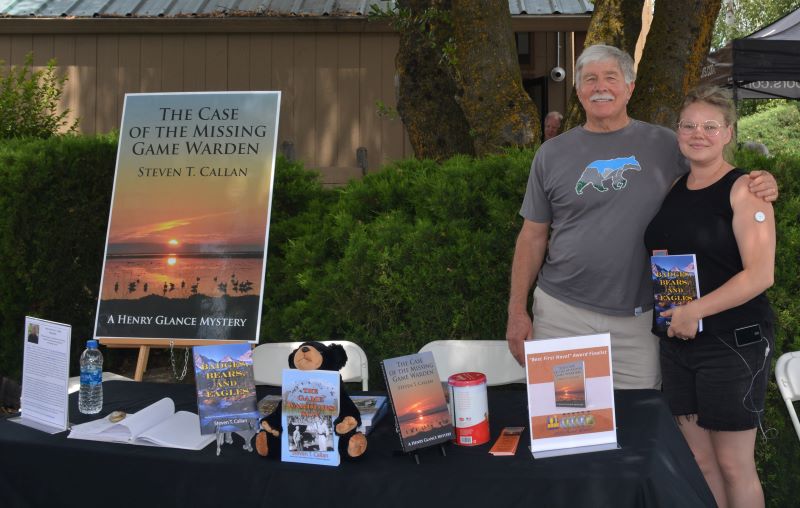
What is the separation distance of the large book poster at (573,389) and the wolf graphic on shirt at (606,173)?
713 mm

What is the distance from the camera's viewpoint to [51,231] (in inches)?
159

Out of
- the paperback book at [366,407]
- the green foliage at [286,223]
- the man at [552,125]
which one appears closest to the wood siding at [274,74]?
the man at [552,125]

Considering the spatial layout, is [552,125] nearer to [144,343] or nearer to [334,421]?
[144,343]

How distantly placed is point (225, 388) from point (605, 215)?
4.12ft

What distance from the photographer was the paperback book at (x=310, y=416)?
180cm

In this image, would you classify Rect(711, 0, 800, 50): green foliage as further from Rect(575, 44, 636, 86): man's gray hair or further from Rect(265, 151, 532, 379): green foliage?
Rect(575, 44, 636, 86): man's gray hair

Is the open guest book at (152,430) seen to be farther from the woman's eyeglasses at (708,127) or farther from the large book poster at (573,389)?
the woman's eyeglasses at (708,127)

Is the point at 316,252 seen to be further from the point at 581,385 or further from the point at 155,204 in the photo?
the point at 581,385

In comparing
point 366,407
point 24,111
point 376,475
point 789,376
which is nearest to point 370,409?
point 366,407

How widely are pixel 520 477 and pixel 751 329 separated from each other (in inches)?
36.9

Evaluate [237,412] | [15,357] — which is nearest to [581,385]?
[237,412]

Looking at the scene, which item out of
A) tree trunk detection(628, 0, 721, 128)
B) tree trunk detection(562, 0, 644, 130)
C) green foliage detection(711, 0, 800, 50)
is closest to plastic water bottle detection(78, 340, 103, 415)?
tree trunk detection(562, 0, 644, 130)

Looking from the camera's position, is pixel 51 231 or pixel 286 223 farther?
pixel 51 231

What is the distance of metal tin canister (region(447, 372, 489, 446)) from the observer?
1880 millimetres
